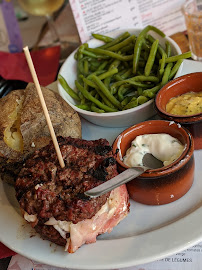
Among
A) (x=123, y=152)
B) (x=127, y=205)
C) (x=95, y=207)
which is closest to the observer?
(x=95, y=207)

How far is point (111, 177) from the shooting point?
6.12ft

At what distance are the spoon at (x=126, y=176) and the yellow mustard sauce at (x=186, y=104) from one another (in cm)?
41

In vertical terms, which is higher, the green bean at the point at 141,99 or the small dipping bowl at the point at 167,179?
the green bean at the point at 141,99

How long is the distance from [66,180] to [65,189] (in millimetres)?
50

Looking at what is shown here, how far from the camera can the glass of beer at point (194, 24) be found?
3.12m

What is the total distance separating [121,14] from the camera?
3293 mm

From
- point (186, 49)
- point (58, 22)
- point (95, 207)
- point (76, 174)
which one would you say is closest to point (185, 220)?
point (95, 207)

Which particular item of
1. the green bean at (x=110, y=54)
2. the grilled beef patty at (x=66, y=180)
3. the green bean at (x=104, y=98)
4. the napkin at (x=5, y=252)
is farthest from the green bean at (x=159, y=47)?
the napkin at (x=5, y=252)

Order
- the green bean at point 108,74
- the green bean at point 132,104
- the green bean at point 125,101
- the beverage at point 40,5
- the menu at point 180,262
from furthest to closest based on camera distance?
1. the beverage at point 40,5
2. the green bean at point 108,74
3. the green bean at point 125,101
4. the green bean at point 132,104
5. the menu at point 180,262

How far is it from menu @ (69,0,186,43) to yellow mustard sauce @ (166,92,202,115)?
1.08 m

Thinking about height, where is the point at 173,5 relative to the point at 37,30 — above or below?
above

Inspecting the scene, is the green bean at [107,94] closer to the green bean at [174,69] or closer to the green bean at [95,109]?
the green bean at [95,109]

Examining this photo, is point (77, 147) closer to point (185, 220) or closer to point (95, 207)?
point (95, 207)

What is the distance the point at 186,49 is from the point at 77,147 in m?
1.84
